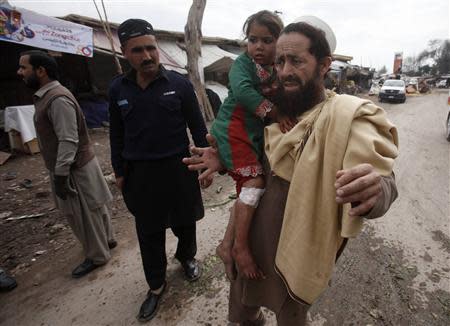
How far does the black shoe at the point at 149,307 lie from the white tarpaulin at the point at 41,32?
6387 millimetres

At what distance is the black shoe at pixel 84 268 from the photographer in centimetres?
276

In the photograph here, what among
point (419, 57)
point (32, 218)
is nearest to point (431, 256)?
point (32, 218)

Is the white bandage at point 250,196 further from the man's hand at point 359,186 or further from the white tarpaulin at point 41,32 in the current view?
the white tarpaulin at point 41,32

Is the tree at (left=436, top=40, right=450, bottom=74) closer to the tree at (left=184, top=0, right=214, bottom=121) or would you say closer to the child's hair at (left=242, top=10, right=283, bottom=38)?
the tree at (left=184, top=0, right=214, bottom=121)

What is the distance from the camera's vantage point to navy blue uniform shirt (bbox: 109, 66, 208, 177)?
1952mm

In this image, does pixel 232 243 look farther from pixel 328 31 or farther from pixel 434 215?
pixel 434 215

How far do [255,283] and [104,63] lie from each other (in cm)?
1112

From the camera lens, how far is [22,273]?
2885 millimetres

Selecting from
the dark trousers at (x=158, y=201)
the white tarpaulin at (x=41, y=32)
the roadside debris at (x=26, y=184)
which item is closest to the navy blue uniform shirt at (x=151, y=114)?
the dark trousers at (x=158, y=201)

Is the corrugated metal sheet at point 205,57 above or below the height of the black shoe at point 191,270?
above

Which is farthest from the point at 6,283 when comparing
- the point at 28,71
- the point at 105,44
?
the point at 105,44

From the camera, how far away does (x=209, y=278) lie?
2.60m

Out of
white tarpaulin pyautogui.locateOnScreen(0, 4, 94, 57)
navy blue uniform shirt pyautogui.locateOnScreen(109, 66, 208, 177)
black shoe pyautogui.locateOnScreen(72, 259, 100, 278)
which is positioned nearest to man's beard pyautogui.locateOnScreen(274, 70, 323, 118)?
navy blue uniform shirt pyautogui.locateOnScreen(109, 66, 208, 177)

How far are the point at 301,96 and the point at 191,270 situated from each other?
2117 mm
